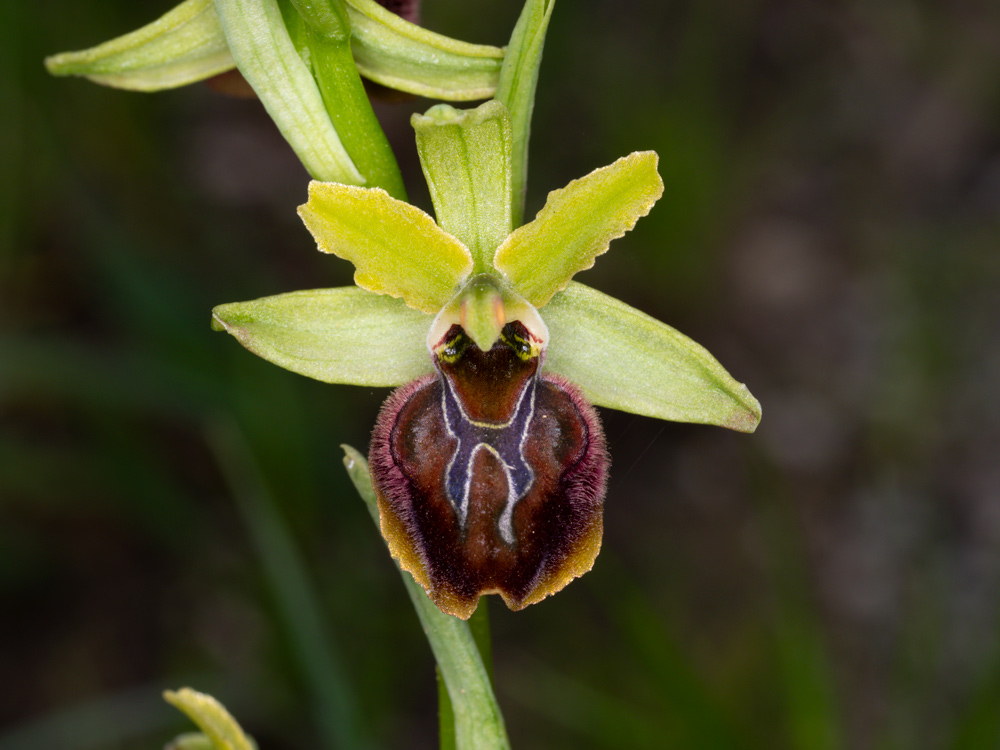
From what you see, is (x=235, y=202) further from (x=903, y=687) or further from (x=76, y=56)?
(x=903, y=687)

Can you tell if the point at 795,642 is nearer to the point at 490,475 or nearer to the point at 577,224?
the point at 490,475

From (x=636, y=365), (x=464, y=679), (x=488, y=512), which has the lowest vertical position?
(x=464, y=679)

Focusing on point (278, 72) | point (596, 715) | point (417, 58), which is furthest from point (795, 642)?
point (278, 72)

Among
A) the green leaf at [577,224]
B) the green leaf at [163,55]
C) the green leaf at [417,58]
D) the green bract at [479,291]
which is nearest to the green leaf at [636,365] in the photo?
the green bract at [479,291]

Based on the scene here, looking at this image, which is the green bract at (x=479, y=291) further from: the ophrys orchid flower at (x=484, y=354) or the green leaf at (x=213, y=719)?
the green leaf at (x=213, y=719)

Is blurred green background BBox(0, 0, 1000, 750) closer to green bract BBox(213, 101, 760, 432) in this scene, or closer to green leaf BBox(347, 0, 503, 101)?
green bract BBox(213, 101, 760, 432)

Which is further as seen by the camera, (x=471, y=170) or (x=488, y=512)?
(x=471, y=170)
